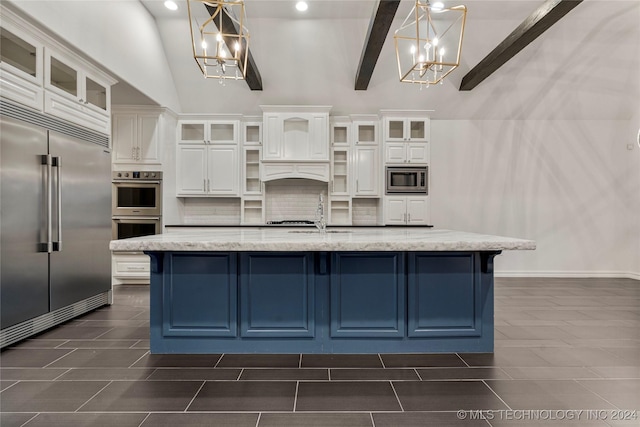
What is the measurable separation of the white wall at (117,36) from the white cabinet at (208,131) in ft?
1.27

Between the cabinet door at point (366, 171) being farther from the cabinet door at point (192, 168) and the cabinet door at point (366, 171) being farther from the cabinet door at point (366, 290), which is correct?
the cabinet door at point (366, 290)

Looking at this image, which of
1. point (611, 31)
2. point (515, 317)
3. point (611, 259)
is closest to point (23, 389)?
point (515, 317)

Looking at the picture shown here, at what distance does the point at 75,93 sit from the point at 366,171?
3.81 m

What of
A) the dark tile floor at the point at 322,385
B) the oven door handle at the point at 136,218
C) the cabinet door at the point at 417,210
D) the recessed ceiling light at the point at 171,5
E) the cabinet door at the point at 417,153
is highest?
the recessed ceiling light at the point at 171,5

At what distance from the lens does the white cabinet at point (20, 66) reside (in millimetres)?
2521

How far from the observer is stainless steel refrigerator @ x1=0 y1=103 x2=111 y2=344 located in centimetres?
255

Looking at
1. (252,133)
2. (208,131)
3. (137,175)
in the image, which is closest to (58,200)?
(137,175)

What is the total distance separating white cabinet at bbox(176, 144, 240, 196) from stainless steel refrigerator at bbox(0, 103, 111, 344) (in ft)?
5.45

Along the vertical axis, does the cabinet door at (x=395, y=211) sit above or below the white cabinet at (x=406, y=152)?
below

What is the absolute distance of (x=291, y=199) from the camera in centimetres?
574

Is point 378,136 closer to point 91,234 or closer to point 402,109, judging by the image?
point 402,109

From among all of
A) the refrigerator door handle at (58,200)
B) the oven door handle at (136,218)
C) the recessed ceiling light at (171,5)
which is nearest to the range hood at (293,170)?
the oven door handle at (136,218)

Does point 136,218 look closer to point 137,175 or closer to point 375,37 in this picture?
point 137,175

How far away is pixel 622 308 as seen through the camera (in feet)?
12.2
